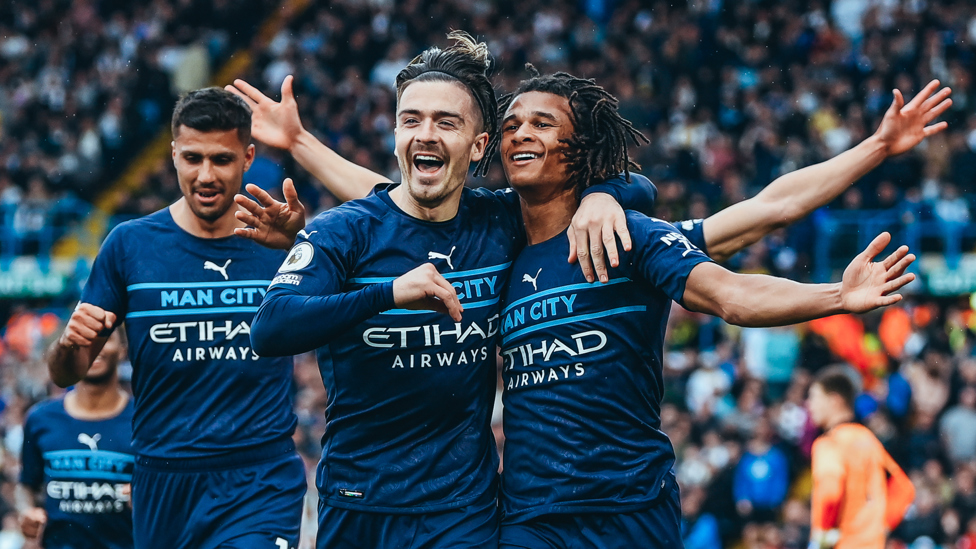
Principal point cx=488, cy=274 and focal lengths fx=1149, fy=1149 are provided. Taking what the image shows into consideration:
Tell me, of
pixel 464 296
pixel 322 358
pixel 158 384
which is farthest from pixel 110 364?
pixel 464 296

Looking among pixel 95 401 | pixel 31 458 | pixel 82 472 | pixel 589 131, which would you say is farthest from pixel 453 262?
pixel 31 458

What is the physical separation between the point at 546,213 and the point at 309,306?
1231 millimetres

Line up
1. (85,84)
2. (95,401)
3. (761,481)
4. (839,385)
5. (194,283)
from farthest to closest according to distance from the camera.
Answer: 1. (85,84)
2. (761,481)
3. (839,385)
4. (95,401)
5. (194,283)

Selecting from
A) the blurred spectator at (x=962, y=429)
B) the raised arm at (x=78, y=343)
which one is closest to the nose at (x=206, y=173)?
the raised arm at (x=78, y=343)

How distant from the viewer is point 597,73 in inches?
720

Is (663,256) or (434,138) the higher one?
(434,138)

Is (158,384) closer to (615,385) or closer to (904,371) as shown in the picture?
(615,385)

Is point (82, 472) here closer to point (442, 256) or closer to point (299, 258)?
point (299, 258)

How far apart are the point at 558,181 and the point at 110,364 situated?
3196mm

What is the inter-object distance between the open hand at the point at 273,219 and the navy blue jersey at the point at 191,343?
13.1 inches

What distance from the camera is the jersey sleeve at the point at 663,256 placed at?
412cm

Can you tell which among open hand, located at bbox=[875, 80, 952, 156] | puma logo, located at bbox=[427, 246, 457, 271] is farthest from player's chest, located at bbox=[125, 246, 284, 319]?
open hand, located at bbox=[875, 80, 952, 156]

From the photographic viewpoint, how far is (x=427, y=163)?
14.7 feet

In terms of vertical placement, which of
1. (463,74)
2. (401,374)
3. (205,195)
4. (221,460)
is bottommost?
(221,460)
